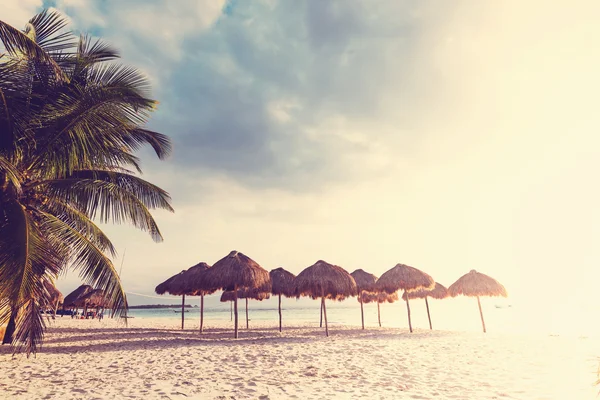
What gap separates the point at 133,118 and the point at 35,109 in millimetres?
1957

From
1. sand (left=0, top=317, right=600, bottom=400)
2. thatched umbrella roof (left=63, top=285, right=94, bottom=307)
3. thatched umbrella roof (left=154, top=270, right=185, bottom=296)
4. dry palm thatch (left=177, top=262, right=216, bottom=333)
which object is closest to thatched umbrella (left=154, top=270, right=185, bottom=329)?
thatched umbrella roof (left=154, top=270, right=185, bottom=296)

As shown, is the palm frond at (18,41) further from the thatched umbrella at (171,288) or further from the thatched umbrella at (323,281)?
the thatched umbrella at (171,288)

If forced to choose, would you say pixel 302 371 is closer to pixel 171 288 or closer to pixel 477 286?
pixel 171 288

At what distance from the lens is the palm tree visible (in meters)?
4.48

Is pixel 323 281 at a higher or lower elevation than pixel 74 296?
higher

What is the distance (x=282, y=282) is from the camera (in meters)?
16.9

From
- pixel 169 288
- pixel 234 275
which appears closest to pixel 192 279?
pixel 169 288

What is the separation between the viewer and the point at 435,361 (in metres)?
7.53

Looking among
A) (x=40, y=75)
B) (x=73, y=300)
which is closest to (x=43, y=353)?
(x=40, y=75)

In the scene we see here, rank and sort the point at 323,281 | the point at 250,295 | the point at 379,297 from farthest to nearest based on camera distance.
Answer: the point at 379,297, the point at 250,295, the point at 323,281

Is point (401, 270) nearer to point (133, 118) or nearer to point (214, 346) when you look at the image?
point (214, 346)

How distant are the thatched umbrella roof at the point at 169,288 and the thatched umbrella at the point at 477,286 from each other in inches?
572

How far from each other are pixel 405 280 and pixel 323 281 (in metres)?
4.28

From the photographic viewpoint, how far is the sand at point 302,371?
4.97 m
